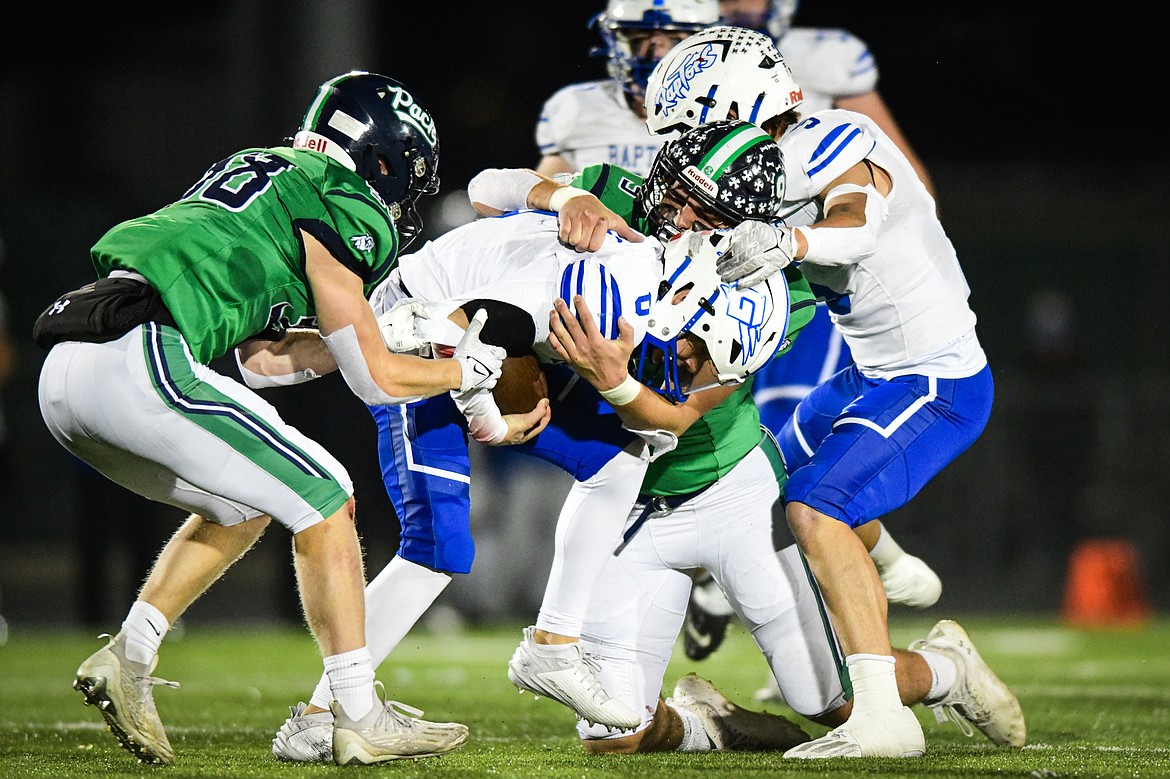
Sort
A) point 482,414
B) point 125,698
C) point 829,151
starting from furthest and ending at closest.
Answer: point 829,151, point 482,414, point 125,698

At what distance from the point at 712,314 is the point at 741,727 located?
116cm

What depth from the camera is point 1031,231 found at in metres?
13.8

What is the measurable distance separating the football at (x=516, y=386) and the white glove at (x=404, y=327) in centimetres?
21

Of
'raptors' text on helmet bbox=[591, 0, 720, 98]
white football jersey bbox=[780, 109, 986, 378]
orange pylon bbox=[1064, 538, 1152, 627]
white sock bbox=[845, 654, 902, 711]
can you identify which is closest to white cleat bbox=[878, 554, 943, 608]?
white football jersey bbox=[780, 109, 986, 378]

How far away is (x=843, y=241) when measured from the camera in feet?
11.8

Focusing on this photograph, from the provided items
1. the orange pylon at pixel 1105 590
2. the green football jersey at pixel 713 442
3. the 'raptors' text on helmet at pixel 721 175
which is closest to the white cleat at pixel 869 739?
the green football jersey at pixel 713 442

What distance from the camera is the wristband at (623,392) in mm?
3432

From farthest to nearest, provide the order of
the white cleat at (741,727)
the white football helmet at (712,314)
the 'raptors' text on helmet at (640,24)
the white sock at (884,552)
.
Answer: the 'raptors' text on helmet at (640,24), the white sock at (884,552), the white cleat at (741,727), the white football helmet at (712,314)

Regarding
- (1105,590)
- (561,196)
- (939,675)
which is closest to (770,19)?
(561,196)

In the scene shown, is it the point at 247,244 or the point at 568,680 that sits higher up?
the point at 247,244

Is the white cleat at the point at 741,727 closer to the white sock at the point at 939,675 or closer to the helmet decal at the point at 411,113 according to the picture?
the white sock at the point at 939,675

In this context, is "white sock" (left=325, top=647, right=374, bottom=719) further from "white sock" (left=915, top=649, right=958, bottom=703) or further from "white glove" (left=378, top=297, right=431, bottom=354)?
"white sock" (left=915, top=649, right=958, bottom=703)

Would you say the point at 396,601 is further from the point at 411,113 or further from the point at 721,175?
the point at 721,175

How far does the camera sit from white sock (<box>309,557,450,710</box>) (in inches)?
144
